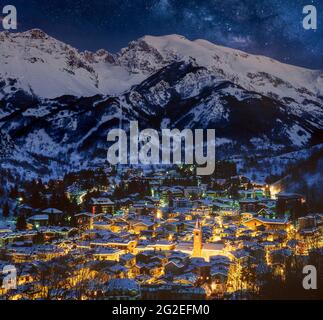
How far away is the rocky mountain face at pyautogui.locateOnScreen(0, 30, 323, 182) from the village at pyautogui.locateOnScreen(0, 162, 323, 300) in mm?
8783

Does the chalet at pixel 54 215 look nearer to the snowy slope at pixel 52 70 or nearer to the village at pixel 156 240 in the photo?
the village at pixel 156 240

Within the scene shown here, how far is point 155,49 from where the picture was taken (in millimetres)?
54156

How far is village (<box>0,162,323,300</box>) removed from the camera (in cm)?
892

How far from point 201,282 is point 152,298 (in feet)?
3.82

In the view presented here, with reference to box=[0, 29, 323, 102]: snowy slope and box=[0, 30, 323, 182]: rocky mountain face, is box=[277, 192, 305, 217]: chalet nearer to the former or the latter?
box=[0, 30, 323, 182]: rocky mountain face

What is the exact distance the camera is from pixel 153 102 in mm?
42594

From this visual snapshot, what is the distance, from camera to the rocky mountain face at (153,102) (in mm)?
32875

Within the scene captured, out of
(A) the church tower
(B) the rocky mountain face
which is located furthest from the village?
(B) the rocky mountain face

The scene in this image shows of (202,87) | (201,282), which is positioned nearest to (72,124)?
(202,87)

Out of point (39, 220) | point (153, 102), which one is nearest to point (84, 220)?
point (39, 220)

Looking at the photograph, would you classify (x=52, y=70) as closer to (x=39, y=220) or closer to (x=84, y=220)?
(x=84, y=220)

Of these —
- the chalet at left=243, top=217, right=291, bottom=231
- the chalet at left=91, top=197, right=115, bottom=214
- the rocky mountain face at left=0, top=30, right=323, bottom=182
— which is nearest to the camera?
the chalet at left=243, top=217, right=291, bottom=231
